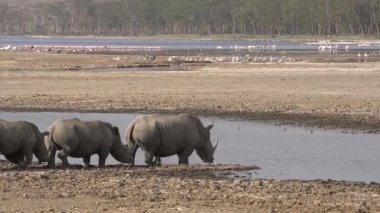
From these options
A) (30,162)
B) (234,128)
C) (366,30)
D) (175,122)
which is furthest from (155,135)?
(366,30)

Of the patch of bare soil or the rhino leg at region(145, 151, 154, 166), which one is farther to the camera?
the rhino leg at region(145, 151, 154, 166)

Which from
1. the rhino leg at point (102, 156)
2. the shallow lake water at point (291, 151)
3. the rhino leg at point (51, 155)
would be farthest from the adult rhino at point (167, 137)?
the rhino leg at point (51, 155)

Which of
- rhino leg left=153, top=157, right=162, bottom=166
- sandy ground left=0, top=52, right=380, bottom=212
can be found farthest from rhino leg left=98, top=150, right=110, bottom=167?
rhino leg left=153, top=157, right=162, bottom=166

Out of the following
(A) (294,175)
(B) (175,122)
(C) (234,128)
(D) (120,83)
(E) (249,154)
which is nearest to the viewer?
(A) (294,175)

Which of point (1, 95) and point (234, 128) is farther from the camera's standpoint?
point (1, 95)

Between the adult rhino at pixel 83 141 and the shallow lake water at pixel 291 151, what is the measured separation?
35.6 inches

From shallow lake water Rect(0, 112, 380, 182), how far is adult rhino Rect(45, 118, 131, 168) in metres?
0.90

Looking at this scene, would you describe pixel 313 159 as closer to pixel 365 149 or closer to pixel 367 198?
pixel 365 149

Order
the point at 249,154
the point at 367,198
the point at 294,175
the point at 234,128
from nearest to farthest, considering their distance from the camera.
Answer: the point at 367,198
the point at 294,175
the point at 249,154
the point at 234,128

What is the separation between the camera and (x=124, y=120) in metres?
28.8

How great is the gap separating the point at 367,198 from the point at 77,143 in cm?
660

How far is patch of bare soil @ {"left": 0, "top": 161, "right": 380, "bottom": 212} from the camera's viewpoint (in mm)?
13930

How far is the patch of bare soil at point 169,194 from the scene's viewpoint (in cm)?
1393

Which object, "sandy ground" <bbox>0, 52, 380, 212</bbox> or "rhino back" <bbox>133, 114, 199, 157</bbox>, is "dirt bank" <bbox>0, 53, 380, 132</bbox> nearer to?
"sandy ground" <bbox>0, 52, 380, 212</bbox>
